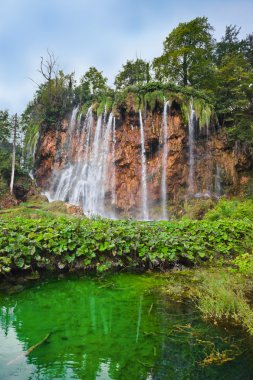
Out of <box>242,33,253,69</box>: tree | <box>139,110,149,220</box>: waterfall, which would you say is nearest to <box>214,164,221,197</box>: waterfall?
<box>139,110,149,220</box>: waterfall

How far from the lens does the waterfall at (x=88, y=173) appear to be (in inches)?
845

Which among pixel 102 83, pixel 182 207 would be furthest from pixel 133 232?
pixel 102 83

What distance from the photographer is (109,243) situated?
6.32 m

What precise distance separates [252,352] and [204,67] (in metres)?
25.1

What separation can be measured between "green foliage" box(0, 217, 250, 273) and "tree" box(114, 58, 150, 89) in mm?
24032

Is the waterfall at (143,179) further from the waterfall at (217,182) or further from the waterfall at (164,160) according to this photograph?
the waterfall at (217,182)

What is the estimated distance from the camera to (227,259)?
691 centimetres

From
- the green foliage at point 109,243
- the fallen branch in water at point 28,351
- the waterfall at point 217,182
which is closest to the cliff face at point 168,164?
the waterfall at point 217,182

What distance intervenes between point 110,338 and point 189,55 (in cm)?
2640

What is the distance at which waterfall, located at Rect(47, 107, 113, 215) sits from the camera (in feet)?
70.4

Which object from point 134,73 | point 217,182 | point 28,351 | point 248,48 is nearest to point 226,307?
point 28,351

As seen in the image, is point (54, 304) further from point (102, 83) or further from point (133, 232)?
point (102, 83)

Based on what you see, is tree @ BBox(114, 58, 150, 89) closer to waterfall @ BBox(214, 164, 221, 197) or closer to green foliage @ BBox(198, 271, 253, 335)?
waterfall @ BBox(214, 164, 221, 197)

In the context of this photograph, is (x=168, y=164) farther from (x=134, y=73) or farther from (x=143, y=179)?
(x=134, y=73)
